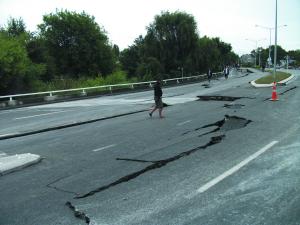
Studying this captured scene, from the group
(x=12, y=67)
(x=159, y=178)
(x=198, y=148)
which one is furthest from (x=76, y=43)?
(x=159, y=178)

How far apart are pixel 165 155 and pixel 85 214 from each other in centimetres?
351

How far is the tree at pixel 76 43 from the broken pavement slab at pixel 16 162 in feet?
144

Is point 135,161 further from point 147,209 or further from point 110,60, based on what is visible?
point 110,60

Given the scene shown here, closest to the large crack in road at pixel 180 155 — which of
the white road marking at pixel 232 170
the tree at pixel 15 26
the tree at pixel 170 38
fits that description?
the white road marking at pixel 232 170

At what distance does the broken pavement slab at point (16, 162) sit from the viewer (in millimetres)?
7558

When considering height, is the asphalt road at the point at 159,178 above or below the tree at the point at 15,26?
below

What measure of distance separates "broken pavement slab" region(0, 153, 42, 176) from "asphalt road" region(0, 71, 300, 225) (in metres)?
0.24

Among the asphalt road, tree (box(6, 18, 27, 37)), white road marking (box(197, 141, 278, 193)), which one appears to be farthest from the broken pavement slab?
tree (box(6, 18, 27, 37))

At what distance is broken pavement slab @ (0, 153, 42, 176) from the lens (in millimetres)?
7558

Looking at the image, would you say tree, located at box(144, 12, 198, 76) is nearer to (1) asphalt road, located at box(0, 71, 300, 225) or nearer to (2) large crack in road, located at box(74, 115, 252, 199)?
(2) large crack in road, located at box(74, 115, 252, 199)

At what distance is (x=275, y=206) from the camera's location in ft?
16.9

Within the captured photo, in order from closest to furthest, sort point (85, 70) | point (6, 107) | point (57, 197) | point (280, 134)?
point (57, 197) < point (280, 134) < point (6, 107) < point (85, 70)

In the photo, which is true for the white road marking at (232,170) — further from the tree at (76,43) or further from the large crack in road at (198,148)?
the tree at (76,43)

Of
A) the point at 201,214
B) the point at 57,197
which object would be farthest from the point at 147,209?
the point at 57,197
